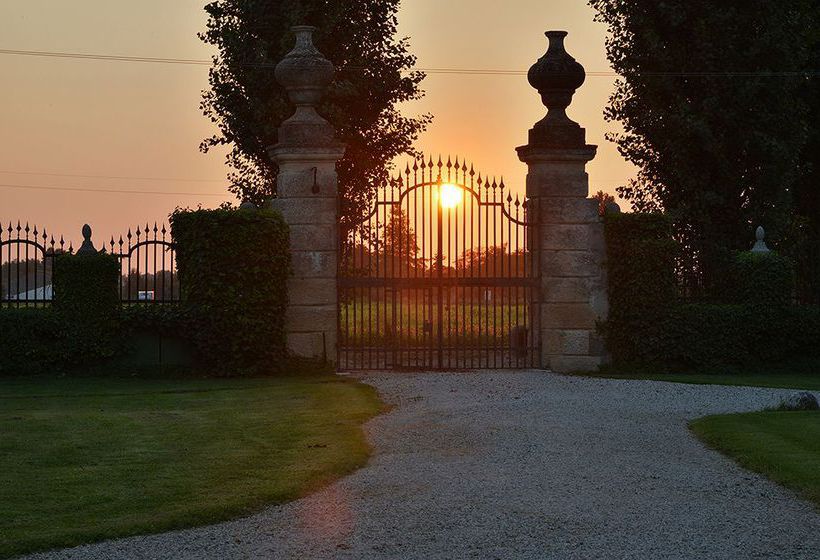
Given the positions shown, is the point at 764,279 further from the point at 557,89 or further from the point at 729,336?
the point at 557,89

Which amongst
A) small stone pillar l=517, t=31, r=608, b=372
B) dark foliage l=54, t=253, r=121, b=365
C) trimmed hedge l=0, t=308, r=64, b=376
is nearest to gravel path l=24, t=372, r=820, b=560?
small stone pillar l=517, t=31, r=608, b=372

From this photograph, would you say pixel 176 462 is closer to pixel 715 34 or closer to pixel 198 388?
pixel 198 388

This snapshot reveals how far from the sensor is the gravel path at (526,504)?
26.2 feet

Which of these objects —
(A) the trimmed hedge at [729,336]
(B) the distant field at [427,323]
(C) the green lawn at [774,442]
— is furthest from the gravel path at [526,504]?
(A) the trimmed hedge at [729,336]

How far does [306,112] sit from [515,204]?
135 inches

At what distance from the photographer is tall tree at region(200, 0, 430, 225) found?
27141mm

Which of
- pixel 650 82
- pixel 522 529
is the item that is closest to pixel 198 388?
pixel 522 529

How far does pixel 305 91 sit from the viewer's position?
19.9 metres

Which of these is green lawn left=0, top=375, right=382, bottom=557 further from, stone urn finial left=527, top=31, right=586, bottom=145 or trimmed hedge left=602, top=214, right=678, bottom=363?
stone urn finial left=527, top=31, right=586, bottom=145

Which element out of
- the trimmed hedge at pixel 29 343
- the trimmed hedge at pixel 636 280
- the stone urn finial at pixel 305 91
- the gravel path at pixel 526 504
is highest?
the stone urn finial at pixel 305 91

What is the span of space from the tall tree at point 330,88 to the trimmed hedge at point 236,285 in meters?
7.05

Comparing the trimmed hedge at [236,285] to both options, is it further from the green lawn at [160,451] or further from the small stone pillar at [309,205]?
the green lawn at [160,451]

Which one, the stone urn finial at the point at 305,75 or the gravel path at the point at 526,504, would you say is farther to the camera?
the stone urn finial at the point at 305,75

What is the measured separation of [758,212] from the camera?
85.4 ft
